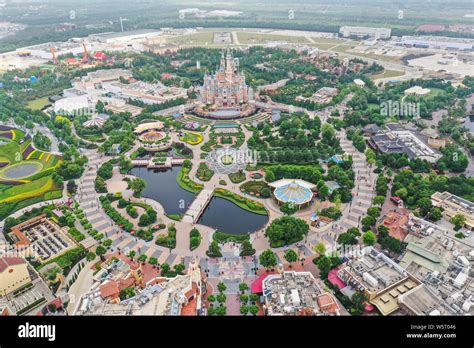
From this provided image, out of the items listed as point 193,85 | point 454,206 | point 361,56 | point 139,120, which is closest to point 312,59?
point 361,56

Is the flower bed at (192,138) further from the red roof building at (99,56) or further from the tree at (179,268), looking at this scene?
the red roof building at (99,56)

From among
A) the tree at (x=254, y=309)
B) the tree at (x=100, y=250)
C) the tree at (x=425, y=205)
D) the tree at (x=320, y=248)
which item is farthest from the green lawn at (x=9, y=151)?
the tree at (x=425, y=205)

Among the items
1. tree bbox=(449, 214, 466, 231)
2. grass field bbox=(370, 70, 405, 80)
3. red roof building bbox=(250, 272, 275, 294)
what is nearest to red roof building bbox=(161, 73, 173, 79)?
grass field bbox=(370, 70, 405, 80)

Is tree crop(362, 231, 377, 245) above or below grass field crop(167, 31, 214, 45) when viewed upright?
below

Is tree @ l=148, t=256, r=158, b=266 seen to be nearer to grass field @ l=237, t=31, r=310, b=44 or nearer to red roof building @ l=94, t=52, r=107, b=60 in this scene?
red roof building @ l=94, t=52, r=107, b=60

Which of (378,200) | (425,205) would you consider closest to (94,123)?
(378,200)
